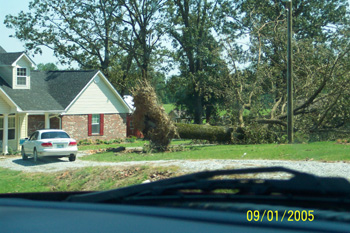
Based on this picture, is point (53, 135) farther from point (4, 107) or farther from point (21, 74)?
point (21, 74)

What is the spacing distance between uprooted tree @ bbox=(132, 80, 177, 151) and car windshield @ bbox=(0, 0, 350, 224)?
5 cm

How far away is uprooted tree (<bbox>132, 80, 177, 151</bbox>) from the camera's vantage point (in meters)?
21.1

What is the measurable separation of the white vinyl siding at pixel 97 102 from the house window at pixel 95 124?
0.39m

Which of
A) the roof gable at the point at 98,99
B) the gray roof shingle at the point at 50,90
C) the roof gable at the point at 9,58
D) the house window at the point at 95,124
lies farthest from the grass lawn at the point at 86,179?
the house window at the point at 95,124

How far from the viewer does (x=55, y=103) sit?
97.2 feet

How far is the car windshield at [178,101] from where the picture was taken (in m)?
13.1

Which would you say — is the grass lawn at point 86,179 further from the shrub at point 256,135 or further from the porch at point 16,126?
the porch at point 16,126

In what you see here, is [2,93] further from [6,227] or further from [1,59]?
[6,227]

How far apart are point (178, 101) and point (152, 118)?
20134 millimetres

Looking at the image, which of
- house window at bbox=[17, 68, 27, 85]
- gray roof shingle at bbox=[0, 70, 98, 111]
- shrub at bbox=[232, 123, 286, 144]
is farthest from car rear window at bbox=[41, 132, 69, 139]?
house window at bbox=[17, 68, 27, 85]

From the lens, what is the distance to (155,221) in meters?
1.83

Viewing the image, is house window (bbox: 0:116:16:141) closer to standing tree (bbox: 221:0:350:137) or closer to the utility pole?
standing tree (bbox: 221:0:350:137)

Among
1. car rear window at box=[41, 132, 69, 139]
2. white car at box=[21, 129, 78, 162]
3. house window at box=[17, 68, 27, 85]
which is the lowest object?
white car at box=[21, 129, 78, 162]

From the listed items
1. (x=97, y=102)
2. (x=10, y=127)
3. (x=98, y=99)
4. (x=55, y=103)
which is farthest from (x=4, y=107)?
(x=98, y=99)
